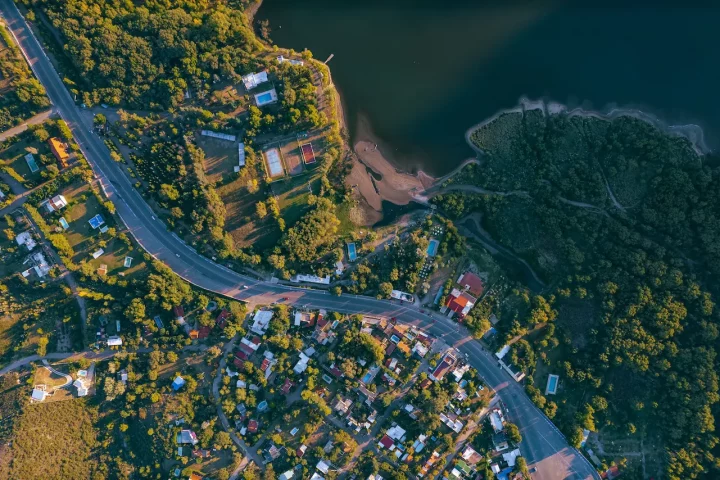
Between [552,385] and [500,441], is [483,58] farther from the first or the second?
[500,441]

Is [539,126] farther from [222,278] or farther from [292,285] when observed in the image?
[222,278]

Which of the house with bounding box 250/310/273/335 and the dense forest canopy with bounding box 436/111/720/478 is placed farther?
the house with bounding box 250/310/273/335

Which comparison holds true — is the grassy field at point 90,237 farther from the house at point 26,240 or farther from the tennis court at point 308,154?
the tennis court at point 308,154

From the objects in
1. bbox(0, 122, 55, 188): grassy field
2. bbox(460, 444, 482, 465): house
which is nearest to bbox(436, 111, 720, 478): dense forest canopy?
bbox(460, 444, 482, 465): house

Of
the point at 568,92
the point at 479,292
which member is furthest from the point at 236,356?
the point at 568,92

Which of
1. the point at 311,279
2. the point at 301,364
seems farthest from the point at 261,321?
the point at 311,279

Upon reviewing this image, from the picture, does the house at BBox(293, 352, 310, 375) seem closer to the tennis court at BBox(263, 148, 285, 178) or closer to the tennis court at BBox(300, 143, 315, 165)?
the tennis court at BBox(263, 148, 285, 178)

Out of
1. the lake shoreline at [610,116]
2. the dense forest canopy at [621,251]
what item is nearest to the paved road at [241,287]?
the dense forest canopy at [621,251]
